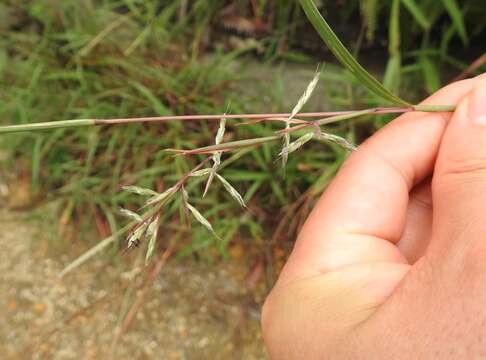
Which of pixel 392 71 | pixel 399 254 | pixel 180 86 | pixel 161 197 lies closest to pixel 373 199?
pixel 399 254

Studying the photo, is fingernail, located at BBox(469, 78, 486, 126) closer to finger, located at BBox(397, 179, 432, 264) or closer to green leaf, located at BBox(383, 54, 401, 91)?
finger, located at BBox(397, 179, 432, 264)

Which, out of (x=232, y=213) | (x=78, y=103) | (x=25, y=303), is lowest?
(x=25, y=303)

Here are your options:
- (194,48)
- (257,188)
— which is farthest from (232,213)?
(194,48)

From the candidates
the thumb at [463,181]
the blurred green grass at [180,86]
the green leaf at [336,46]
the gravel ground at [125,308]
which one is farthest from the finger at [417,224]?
the gravel ground at [125,308]

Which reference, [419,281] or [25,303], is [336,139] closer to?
[419,281]

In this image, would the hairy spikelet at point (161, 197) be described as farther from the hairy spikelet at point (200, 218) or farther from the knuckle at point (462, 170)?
the knuckle at point (462, 170)

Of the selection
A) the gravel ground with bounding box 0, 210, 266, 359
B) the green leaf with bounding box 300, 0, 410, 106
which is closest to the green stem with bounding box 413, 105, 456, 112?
the green leaf with bounding box 300, 0, 410, 106
